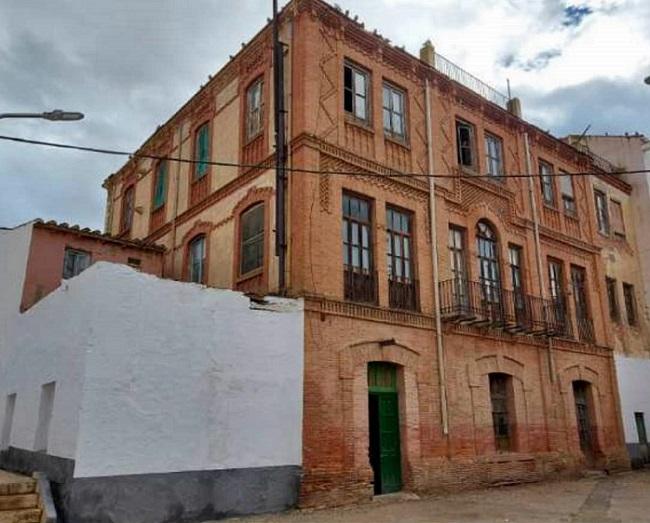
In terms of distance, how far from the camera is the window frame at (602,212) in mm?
21984

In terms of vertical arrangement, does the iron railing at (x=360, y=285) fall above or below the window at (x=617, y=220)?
below

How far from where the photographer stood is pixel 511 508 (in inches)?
444

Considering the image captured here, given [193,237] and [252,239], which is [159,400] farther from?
[193,237]

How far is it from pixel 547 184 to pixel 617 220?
5083 millimetres

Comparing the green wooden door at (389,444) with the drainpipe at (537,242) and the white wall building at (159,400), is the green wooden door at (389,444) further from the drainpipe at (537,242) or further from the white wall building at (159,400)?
the drainpipe at (537,242)

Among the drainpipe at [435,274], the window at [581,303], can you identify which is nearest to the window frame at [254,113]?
the drainpipe at [435,274]

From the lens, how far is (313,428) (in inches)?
447

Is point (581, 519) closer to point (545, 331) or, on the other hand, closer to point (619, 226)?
point (545, 331)

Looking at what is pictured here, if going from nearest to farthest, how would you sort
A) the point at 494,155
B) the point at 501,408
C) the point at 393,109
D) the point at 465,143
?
the point at 393,109 < the point at 501,408 < the point at 465,143 < the point at 494,155

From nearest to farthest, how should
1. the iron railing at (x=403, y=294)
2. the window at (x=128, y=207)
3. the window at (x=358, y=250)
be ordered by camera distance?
the window at (x=358, y=250) → the iron railing at (x=403, y=294) → the window at (x=128, y=207)

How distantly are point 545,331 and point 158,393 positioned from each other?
11.3 metres

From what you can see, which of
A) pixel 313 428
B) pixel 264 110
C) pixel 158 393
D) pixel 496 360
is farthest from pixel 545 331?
pixel 158 393

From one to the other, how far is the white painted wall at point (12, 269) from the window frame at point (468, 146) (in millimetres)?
11610

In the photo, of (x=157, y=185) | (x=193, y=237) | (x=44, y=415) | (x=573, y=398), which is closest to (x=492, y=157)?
(x=573, y=398)
